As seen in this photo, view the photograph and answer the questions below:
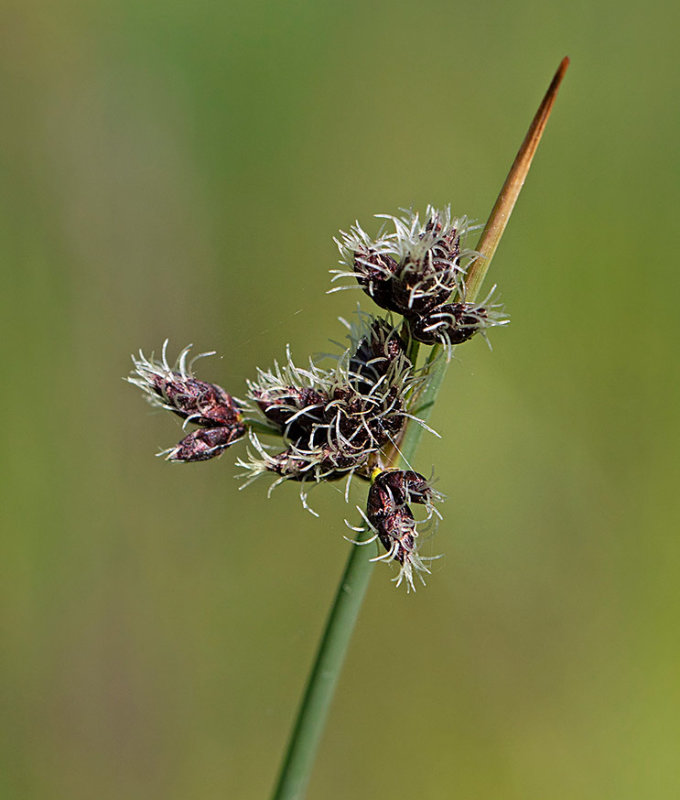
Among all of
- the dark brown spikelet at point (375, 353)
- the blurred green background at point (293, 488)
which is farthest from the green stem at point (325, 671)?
the blurred green background at point (293, 488)

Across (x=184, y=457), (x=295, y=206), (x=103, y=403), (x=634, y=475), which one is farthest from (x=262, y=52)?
(x=184, y=457)

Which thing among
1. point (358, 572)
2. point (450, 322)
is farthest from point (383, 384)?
point (358, 572)

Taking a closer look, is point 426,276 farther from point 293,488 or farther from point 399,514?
point 293,488

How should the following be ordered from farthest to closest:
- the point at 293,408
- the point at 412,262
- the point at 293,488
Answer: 1. the point at 293,488
2. the point at 293,408
3. the point at 412,262

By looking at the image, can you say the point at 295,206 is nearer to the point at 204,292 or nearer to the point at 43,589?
the point at 204,292

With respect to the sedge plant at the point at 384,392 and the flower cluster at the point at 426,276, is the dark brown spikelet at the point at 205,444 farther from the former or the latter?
the flower cluster at the point at 426,276
